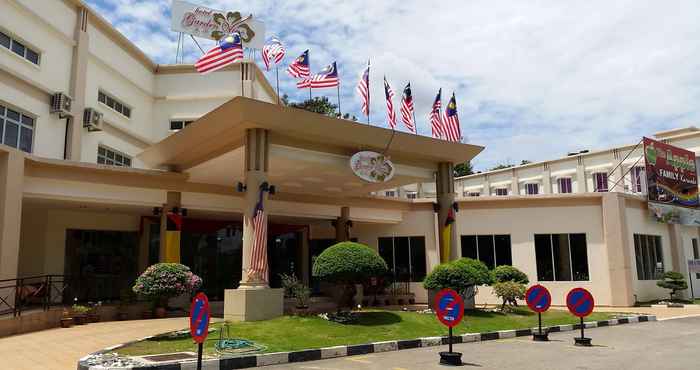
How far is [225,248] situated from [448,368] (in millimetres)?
15795

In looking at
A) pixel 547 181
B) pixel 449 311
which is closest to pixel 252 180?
pixel 449 311

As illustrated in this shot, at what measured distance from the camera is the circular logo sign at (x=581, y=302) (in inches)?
448

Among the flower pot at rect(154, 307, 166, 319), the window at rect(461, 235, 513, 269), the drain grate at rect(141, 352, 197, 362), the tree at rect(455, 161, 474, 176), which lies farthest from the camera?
the tree at rect(455, 161, 474, 176)

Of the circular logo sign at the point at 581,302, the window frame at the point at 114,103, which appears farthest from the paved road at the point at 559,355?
the window frame at the point at 114,103

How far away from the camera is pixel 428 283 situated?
53.7 ft

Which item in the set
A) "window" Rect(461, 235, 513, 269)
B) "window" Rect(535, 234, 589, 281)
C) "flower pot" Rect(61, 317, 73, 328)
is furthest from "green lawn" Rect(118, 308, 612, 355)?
"window" Rect(461, 235, 513, 269)

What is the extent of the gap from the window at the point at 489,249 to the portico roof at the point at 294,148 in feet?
18.5

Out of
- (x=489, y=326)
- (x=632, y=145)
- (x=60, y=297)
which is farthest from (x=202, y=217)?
(x=632, y=145)

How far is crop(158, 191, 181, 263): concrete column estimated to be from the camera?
17875 millimetres

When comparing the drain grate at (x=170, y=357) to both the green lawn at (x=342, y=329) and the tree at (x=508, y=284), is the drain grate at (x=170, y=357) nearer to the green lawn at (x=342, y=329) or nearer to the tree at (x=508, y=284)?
the green lawn at (x=342, y=329)

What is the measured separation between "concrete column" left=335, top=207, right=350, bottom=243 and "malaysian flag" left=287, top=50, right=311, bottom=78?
7364mm

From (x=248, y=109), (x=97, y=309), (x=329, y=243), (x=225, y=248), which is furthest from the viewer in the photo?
(x=329, y=243)

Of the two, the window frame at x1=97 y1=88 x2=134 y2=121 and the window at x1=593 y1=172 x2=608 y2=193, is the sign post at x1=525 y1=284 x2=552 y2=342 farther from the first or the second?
the window at x1=593 y1=172 x2=608 y2=193

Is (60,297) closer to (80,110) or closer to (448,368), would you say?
(80,110)
